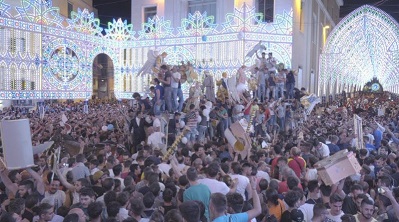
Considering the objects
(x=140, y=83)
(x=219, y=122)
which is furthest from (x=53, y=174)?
(x=140, y=83)

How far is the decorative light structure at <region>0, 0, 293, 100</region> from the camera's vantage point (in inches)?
810

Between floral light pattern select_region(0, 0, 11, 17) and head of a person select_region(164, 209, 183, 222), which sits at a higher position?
floral light pattern select_region(0, 0, 11, 17)

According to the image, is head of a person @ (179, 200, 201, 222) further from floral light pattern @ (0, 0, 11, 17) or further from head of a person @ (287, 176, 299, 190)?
floral light pattern @ (0, 0, 11, 17)

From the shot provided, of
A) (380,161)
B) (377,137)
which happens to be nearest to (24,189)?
(380,161)

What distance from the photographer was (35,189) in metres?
6.45

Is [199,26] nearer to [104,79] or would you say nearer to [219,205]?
[104,79]

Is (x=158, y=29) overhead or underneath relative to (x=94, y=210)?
overhead

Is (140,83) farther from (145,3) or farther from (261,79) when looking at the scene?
(261,79)

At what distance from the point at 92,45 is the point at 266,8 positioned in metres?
12.4

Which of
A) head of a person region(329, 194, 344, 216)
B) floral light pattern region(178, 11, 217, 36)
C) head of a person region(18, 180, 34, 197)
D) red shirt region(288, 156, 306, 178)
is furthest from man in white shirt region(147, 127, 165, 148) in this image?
floral light pattern region(178, 11, 217, 36)

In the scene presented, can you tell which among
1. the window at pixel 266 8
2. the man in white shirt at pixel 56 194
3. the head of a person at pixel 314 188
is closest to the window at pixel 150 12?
the window at pixel 266 8

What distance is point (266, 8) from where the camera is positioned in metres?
31.7

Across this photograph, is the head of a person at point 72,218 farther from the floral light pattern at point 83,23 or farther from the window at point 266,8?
the window at point 266,8

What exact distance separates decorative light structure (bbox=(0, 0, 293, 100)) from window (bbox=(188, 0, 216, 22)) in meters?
3.54
